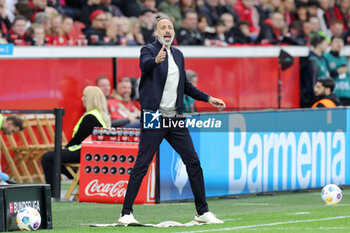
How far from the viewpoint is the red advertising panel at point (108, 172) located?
47.9 feet

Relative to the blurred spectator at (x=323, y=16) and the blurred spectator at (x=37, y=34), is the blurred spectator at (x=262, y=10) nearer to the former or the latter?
the blurred spectator at (x=323, y=16)

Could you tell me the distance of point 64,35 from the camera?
20.4 metres

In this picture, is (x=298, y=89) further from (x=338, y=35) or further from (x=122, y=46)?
(x=122, y=46)

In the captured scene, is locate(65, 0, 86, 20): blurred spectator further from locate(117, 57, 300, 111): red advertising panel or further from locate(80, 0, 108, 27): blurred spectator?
locate(117, 57, 300, 111): red advertising panel

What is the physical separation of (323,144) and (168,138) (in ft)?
18.3

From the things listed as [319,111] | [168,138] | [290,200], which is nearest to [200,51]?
[319,111]

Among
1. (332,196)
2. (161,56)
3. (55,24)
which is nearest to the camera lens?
(161,56)

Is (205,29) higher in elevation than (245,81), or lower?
higher

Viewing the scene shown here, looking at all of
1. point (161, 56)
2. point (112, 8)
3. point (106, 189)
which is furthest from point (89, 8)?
point (161, 56)

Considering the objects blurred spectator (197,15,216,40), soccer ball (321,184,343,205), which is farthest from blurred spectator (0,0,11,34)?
soccer ball (321,184,343,205)

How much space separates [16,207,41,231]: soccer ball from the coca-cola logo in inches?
155

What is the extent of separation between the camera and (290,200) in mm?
14719

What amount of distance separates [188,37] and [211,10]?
2.98 metres

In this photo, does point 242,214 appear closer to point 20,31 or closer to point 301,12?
point 20,31
